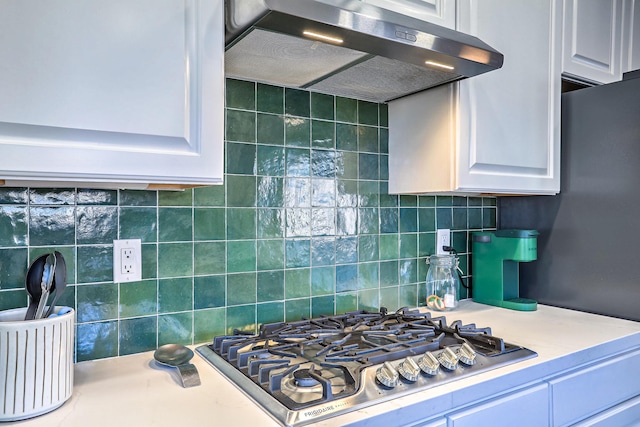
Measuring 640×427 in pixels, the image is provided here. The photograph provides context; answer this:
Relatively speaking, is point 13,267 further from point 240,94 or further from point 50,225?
point 240,94

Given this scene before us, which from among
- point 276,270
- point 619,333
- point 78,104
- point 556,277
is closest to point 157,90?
point 78,104

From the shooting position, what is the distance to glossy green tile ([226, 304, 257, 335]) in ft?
4.58

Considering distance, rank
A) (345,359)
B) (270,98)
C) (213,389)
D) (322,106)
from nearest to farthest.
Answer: (213,389), (345,359), (270,98), (322,106)

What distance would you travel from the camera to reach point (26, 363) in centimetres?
85

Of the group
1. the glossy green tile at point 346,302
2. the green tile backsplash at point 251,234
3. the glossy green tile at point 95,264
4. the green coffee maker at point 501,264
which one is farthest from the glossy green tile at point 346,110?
the glossy green tile at point 95,264

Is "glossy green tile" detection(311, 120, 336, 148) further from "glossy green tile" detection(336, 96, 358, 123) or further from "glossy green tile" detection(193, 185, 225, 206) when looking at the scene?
"glossy green tile" detection(193, 185, 225, 206)

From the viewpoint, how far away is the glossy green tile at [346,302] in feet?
5.32

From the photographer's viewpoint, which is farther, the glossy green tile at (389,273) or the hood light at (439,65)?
the glossy green tile at (389,273)

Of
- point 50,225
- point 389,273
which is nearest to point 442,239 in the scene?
point 389,273

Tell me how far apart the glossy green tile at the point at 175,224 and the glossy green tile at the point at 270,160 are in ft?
0.90

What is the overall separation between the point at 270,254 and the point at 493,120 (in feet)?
2.89

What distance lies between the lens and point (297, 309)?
1526 millimetres

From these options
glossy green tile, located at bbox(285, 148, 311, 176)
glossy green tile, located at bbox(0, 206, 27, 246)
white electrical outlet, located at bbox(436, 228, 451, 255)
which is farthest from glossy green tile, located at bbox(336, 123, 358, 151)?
glossy green tile, located at bbox(0, 206, 27, 246)

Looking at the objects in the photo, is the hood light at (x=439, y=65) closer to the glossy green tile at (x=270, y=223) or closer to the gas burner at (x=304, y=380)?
the glossy green tile at (x=270, y=223)
